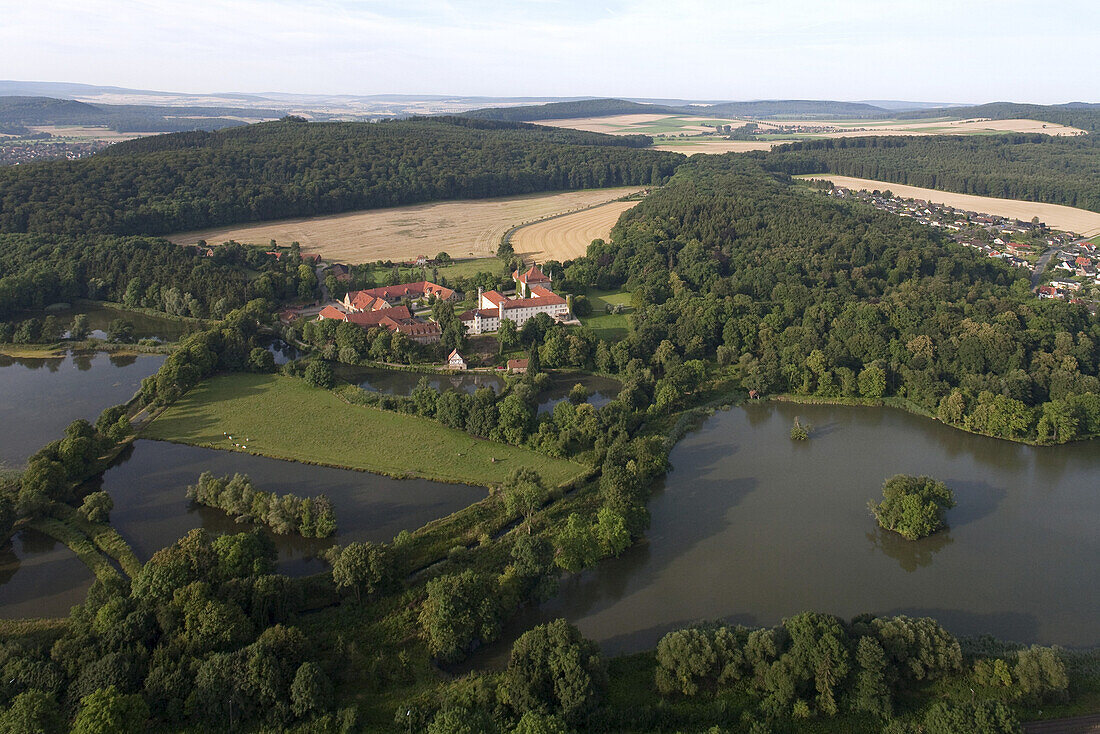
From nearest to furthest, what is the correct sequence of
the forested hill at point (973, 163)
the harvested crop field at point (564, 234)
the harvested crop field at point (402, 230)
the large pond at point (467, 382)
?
the large pond at point (467, 382) < the harvested crop field at point (564, 234) < the harvested crop field at point (402, 230) < the forested hill at point (973, 163)

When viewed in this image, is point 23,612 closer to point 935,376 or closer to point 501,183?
point 935,376

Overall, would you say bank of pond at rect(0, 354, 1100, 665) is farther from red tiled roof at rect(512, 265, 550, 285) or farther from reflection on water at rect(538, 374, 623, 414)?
red tiled roof at rect(512, 265, 550, 285)

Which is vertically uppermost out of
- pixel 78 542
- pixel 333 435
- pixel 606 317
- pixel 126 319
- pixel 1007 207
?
pixel 1007 207

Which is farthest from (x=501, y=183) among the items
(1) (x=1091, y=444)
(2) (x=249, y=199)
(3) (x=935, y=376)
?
(1) (x=1091, y=444)

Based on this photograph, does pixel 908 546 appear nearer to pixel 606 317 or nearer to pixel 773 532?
pixel 773 532

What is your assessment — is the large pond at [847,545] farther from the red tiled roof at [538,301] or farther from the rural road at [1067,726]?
the red tiled roof at [538,301]

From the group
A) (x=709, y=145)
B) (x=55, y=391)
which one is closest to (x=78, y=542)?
(x=55, y=391)

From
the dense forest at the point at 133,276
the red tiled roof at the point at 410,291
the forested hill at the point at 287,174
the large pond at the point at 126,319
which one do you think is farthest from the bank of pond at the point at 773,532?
the forested hill at the point at 287,174
